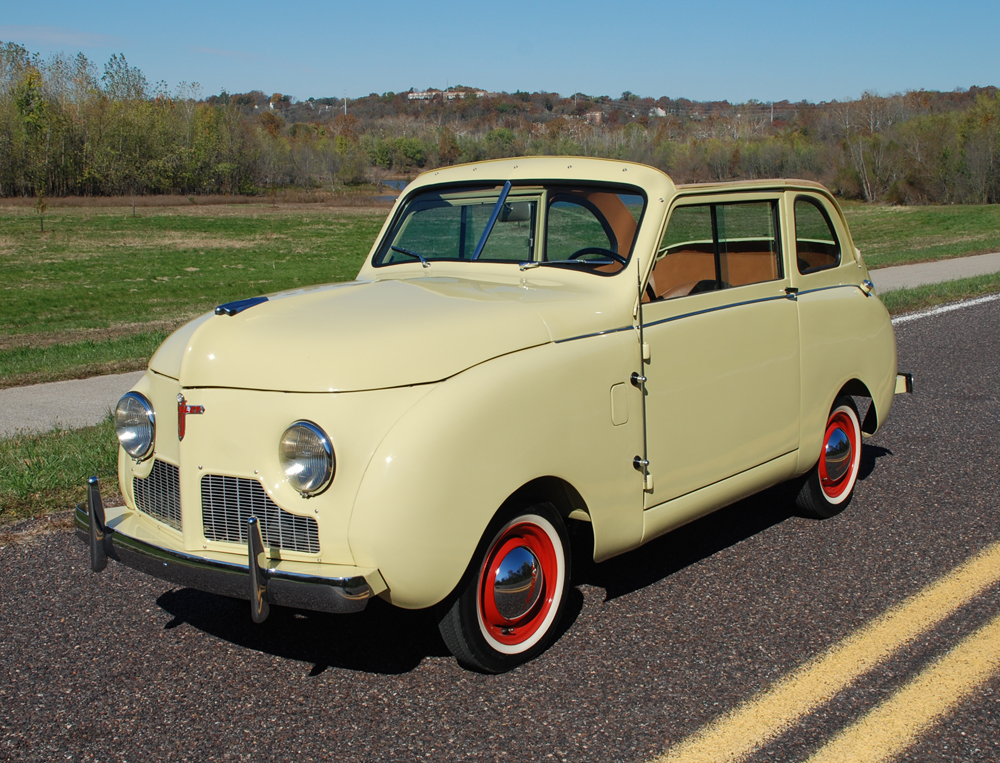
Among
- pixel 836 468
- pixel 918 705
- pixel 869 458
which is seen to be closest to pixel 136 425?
pixel 918 705

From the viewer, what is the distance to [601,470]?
11.4ft

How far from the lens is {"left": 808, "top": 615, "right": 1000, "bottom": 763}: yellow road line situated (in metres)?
2.76

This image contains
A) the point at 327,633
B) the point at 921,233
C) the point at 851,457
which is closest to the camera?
the point at 327,633

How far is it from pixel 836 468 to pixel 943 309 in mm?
8323

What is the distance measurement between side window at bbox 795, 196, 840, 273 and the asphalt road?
1.32 meters

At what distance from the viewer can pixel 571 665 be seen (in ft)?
11.0

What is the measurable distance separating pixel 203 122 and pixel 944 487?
98.2 meters

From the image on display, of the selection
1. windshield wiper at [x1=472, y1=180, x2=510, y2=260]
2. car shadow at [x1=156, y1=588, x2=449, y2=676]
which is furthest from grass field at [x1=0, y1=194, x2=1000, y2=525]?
windshield wiper at [x1=472, y1=180, x2=510, y2=260]

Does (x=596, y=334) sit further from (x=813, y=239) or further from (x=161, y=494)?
(x=813, y=239)

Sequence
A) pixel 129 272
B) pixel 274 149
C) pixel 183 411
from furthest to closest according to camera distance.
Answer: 1. pixel 274 149
2. pixel 129 272
3. pixel 183 411

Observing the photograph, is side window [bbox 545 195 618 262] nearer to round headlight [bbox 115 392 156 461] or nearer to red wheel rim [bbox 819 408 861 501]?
red wheel rim [bbox 819 408 861 501]

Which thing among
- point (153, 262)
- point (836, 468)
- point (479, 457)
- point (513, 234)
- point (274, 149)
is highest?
point (274, 149)

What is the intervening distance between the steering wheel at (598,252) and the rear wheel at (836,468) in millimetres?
1580

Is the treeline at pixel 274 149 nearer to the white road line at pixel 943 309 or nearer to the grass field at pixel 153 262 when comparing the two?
the grass field at pixel 153 262
